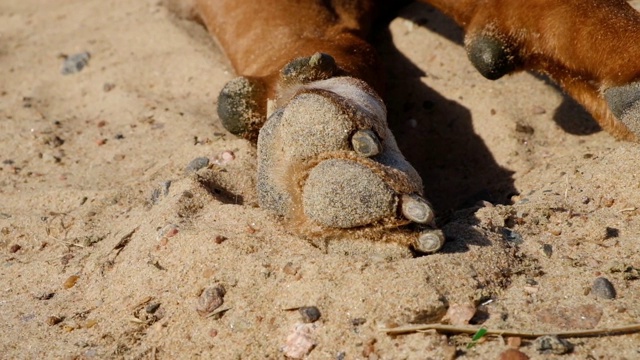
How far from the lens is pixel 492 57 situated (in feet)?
8.06

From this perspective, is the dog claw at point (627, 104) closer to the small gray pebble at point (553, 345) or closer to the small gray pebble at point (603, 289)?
the small gray pebble at point (603, 289)

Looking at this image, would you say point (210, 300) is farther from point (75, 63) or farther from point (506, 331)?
point (75, 63)

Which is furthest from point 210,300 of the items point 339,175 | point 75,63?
point 75,63

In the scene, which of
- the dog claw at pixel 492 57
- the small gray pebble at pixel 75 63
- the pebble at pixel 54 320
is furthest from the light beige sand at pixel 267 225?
the dog claw at pixel 492 57

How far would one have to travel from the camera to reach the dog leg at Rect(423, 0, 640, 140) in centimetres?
220

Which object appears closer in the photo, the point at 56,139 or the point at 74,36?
the point at 56,139

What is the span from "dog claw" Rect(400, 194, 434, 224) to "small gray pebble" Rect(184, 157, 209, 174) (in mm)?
965

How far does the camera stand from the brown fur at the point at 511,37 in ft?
7.51

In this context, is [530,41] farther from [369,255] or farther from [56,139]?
[56,139]

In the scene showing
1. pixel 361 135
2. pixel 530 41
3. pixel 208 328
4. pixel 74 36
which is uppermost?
pixel 530 41

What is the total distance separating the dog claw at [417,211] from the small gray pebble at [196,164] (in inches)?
38.0

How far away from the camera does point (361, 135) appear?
75.4 inches

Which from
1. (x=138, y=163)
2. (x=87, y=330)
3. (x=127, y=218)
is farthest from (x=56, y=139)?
(x=87, y=330)

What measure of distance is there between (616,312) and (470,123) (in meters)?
1.30
